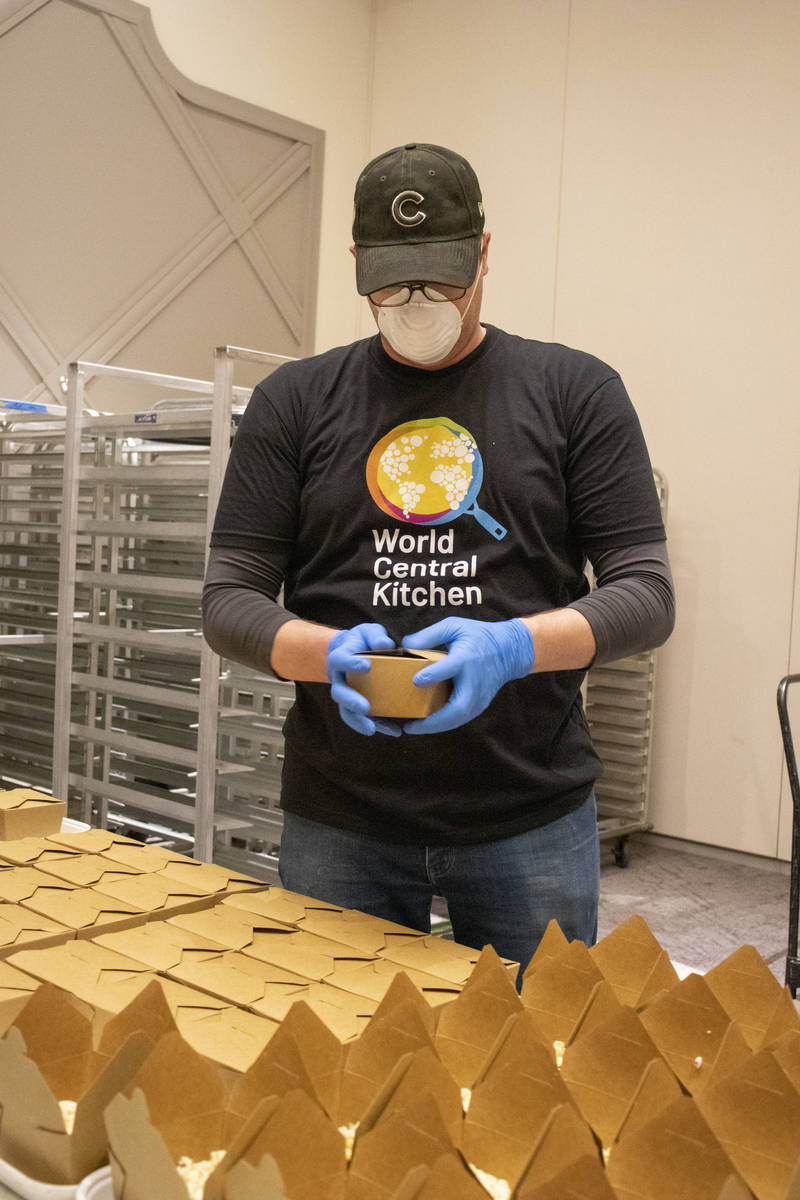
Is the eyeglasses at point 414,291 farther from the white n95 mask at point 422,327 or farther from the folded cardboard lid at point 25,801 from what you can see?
the folded cardboard lid at point 25,801

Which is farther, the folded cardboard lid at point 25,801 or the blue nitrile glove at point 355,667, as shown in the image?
the folded cardboard lid at point 25,801

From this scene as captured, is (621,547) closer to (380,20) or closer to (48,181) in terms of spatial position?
(48,181)

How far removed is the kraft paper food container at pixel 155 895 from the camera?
1225mm

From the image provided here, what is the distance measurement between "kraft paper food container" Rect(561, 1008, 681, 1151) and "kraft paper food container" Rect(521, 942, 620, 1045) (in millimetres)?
67

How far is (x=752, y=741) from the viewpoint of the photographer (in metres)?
4.58

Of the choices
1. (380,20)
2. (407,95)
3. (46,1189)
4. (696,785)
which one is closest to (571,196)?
(407,95)

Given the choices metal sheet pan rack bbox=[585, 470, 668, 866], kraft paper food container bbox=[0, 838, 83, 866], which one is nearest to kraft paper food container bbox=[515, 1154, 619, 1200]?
kraft paper food container bbox=[0, 838, 83, 866]

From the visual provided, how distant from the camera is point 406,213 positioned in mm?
1285

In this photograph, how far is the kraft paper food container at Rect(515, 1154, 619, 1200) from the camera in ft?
2.09

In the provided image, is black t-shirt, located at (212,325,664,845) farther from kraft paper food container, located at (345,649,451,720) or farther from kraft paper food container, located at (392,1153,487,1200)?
kraft paper food container, located at (392,1153,487,1200)

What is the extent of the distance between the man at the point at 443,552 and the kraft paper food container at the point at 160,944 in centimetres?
28

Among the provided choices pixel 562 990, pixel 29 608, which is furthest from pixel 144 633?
pixel 562 990

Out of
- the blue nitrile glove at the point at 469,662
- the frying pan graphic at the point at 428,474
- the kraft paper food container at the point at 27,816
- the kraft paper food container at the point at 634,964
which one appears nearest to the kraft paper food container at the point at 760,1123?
the kraft paper food container at the point at 634,964

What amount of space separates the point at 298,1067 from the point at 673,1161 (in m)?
0.27
